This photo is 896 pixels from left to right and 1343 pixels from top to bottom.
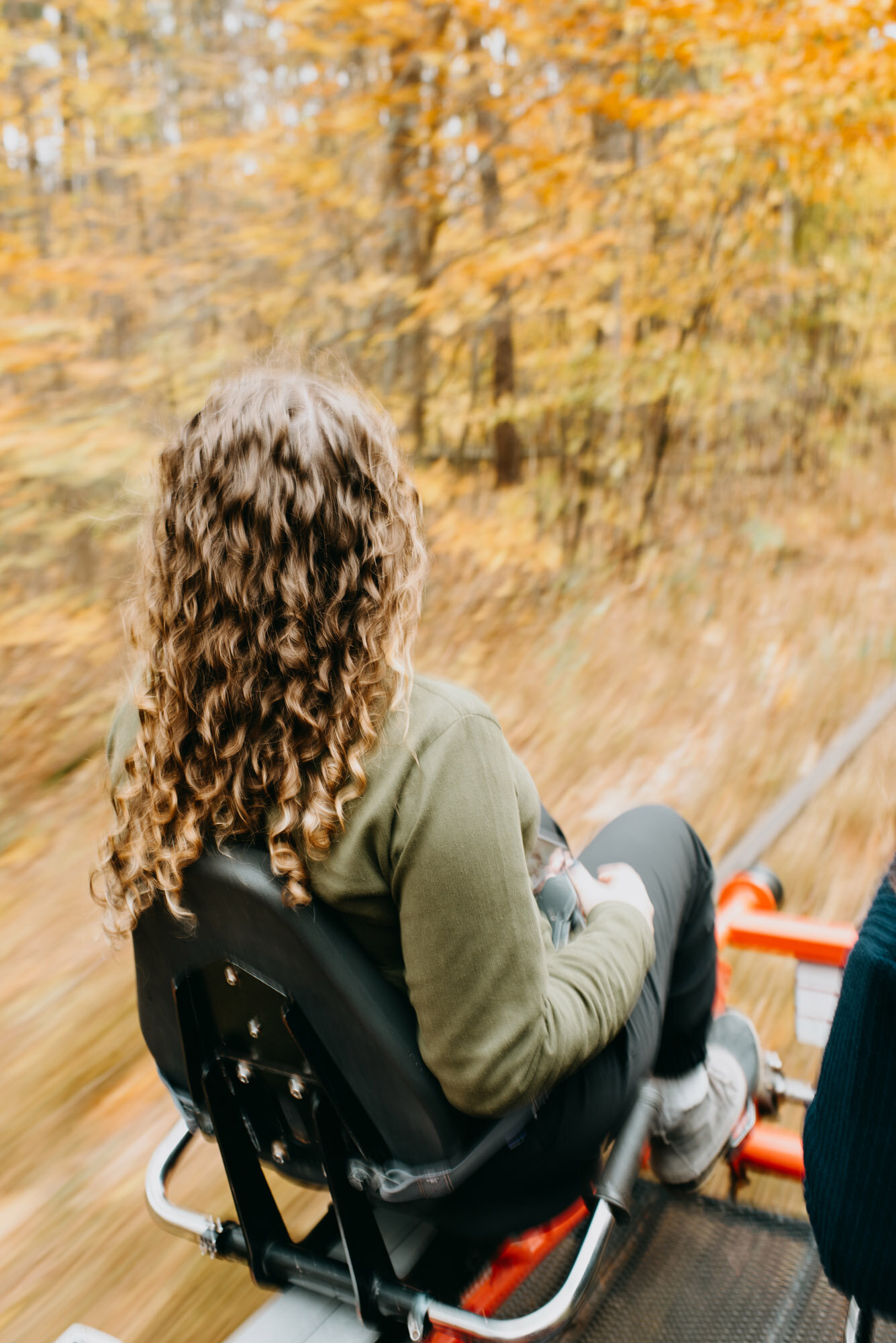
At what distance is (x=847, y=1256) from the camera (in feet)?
3.28

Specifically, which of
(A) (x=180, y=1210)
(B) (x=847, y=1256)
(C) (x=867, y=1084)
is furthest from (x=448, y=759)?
(A) (x=180, y=1210)

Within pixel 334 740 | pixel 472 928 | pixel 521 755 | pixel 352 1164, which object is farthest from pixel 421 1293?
pixel 521 755

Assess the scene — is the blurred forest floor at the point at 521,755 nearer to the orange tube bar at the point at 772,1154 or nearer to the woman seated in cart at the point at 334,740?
the orange tube bar at the point at 772,1154

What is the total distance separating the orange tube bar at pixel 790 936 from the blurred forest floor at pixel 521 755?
45 cm

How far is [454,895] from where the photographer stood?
1.09 metres

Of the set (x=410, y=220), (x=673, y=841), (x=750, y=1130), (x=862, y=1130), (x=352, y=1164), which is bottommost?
(x=750, y=1130)

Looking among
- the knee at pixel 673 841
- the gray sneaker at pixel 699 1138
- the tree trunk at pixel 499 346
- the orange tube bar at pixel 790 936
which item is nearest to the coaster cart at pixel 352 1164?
the gray sneaker at pixel 699 1138

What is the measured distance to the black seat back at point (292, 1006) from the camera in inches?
44.1

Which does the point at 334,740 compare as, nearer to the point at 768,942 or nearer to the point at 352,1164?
the point at 352,1164

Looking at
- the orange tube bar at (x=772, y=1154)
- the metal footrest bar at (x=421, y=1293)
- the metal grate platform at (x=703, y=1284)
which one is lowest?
the metal grate platform at (x=703, y=1284)

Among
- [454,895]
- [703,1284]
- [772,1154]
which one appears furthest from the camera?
[772,1154]

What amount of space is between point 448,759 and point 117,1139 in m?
1.79

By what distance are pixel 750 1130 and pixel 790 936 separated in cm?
46

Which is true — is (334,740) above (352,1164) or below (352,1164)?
above
